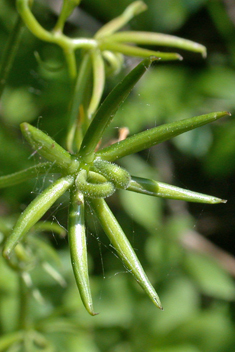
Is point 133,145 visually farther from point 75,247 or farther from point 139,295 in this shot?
point 139,295

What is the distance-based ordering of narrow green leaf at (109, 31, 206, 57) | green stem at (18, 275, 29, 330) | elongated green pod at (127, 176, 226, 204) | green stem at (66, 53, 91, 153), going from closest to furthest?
1. elongated green pod at (127, 176, 226, 204)
2. green stem at (66, 53, 91, 153)
3. narrow green leaf at (109, 31, 206, 57)
4. green stem at (18, 275, 29, 330)

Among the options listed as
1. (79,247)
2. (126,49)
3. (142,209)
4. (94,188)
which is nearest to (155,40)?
(126,49)

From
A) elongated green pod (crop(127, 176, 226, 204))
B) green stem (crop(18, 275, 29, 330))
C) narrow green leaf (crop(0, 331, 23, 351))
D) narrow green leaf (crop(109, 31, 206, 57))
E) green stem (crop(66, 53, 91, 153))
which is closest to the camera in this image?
elongated green pod (crop(127, 176, 226, 204))

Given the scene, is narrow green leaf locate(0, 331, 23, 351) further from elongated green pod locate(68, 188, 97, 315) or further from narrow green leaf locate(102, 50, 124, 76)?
narrow green leaf locate(102, 50, 124, 76)

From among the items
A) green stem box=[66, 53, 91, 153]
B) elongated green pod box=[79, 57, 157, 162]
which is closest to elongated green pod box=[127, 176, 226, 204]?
elongated green pod box=[79, 57, 157, 162]

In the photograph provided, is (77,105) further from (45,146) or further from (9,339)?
(9,339)
